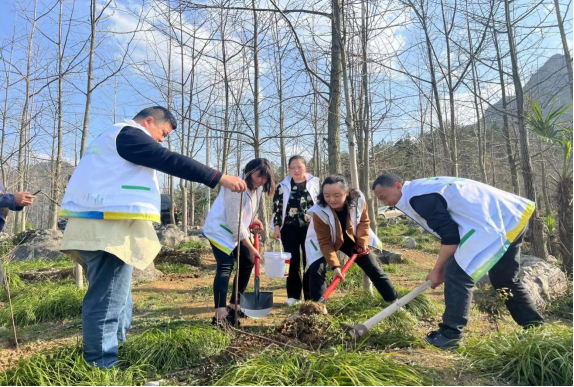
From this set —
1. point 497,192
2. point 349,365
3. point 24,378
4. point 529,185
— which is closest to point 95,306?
point 24,378

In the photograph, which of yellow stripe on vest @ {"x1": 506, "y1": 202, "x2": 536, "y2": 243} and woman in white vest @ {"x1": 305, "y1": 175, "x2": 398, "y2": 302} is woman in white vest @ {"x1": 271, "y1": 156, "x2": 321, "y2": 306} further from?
yellow stripe on vest @ {"x1": 506, "y1": 202, "x2": 536, "y2": 243}

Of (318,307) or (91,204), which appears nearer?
(91,204)

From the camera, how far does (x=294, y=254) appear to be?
4.11 metres

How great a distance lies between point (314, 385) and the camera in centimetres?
173

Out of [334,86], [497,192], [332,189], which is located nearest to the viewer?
[497,192]

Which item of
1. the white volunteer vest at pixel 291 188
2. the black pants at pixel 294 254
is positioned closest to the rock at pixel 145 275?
the white volunteer vest at pixel 291 188

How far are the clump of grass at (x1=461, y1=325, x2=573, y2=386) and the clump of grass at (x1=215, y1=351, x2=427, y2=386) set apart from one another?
479 mm

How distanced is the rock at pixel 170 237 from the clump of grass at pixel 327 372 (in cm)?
813

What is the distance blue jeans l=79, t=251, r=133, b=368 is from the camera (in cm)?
217

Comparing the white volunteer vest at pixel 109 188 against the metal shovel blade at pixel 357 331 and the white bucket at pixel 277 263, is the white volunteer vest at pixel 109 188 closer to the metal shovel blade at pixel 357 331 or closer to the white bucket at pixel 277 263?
the metal shovel blade at pixel 357 331

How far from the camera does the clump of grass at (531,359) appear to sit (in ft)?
5.98

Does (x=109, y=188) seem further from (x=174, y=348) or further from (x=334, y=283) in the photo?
(x=334, y=283)

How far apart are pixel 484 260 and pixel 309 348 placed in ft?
4.34

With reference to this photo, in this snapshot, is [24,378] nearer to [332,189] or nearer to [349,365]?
[349,365]
